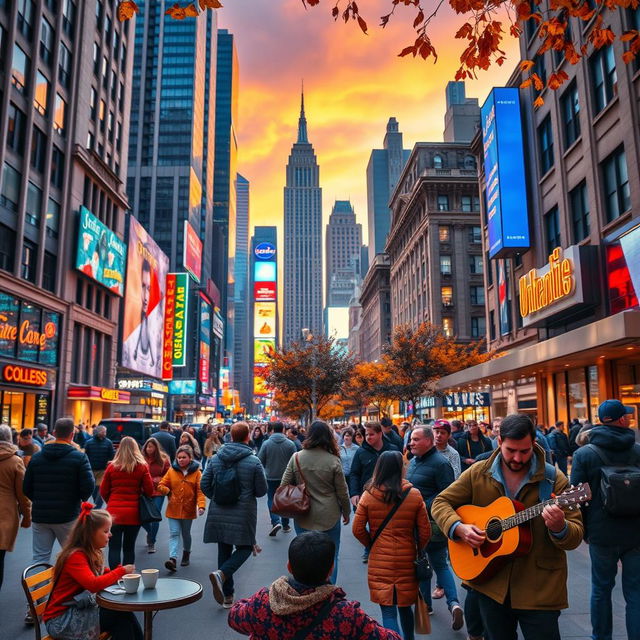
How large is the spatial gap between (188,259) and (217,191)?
3240 inches

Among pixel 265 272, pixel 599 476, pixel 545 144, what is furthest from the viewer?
pixel 265 272

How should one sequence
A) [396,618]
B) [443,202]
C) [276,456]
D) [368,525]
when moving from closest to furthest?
[396,618] → [368,525] → [276,456] → [443,202]

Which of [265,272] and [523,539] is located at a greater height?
[265,272]

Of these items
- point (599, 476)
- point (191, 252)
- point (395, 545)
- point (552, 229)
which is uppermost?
point (191, 252)

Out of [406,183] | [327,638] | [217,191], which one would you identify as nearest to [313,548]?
[327,638]

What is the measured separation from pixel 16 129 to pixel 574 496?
118ft

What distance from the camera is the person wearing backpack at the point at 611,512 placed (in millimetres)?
5008

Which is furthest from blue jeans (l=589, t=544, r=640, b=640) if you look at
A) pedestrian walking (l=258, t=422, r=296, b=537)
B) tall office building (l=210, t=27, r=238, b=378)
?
tall office building (l=210, t=27, r=238, b=378)

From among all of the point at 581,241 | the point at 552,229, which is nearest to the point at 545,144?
the point at 552,229

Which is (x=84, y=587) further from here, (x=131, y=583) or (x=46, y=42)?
(x=46, y=42)

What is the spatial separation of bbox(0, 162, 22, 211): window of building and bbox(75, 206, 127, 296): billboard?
692 centimetres

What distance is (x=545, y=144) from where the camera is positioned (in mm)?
30078

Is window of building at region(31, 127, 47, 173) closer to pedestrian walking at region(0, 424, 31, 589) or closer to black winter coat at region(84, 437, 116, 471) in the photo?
black winter coat at region(84, 437, 116, 471)

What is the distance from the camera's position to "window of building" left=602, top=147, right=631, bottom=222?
72.8ft
